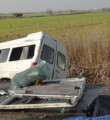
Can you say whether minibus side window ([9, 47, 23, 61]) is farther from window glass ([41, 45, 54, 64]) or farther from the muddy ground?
the muddy ground

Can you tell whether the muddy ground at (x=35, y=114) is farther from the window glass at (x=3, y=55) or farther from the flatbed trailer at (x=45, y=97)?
the window glass at (x=3, y=55)

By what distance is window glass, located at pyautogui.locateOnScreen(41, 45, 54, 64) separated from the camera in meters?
7.01

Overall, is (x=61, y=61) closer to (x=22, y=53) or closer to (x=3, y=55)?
(x=22, y=53)

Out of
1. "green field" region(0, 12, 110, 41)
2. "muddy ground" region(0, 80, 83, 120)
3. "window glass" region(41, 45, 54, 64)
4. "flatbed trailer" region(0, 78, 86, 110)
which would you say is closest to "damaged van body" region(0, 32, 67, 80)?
"window glass" region(41, 45, 54, 64)

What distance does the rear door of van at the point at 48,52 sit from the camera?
6.96 m

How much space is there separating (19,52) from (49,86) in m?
2.67

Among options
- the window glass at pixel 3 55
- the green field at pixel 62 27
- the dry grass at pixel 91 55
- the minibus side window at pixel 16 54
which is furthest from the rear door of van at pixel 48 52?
the green field at pixel 62 27

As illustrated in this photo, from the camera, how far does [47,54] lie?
714 cm

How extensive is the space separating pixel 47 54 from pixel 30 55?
50 centimetres

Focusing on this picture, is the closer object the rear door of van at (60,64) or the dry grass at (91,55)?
the rear door of van at (60,64)

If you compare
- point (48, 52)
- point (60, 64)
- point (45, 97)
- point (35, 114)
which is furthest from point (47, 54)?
point (35, 114)

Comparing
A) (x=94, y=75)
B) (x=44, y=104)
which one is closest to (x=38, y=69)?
(x=44, y=104)

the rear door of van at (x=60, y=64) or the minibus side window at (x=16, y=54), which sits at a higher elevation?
the minibus side window at (x=16, y=54)

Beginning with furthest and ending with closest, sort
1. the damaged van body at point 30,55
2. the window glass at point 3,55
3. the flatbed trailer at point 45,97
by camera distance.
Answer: the window glass at point 3,55, the damaged van body at point 30,55, the flatbed trailer at point 45,97
